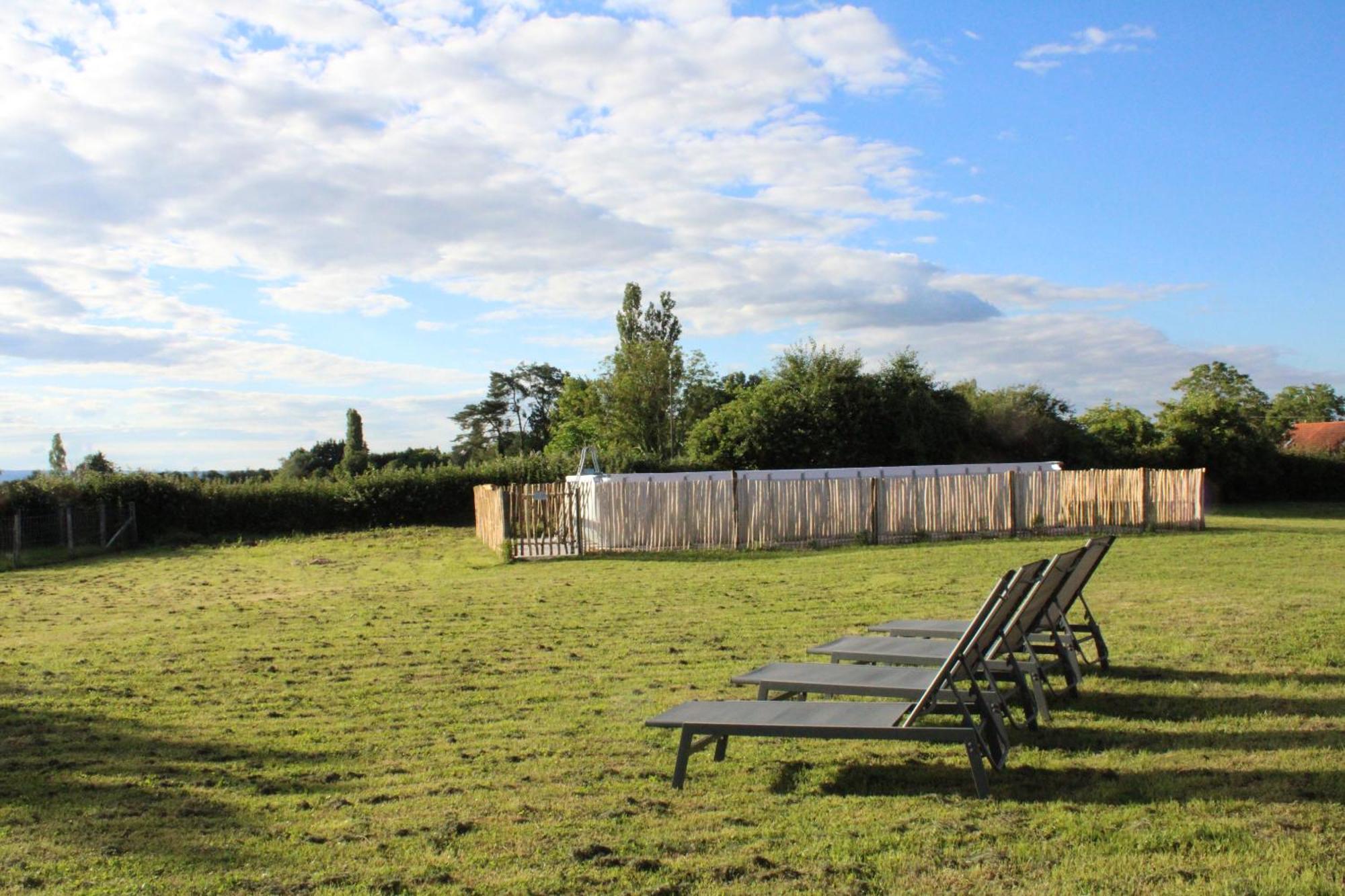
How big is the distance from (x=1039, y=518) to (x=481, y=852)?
21816 millimetres

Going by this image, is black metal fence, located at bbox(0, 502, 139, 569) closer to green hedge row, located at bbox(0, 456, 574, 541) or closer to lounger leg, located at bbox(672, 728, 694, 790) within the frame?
green hedge row, located at bbox(0, 456, 574, 541)

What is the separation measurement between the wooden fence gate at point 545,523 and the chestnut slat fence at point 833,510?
0.02m

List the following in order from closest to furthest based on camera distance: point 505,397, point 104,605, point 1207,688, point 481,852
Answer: point 481,852, point 1207,688, point 104,605, point 505,397

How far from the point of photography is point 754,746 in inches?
247

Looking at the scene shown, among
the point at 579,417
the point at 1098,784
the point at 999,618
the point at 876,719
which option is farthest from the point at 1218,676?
the point at 579,417

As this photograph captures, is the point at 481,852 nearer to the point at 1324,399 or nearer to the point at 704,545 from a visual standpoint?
the point at 704,545

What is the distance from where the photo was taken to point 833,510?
24.0 meters

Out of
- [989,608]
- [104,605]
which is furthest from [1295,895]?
[104,605]

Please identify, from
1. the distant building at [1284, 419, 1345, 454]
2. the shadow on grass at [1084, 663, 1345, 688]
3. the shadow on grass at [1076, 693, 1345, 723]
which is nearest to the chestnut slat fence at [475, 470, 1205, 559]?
the shadow on grass at [1084, 663, 1345, 688]

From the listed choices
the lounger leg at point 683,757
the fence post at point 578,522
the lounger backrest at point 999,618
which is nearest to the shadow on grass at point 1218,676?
the lounger backrest at point 999,618

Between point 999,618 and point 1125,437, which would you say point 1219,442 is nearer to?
point 1125,437

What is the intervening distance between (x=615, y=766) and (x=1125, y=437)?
130ft

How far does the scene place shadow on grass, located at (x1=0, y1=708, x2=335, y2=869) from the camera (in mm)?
4832

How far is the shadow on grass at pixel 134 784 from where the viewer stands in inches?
190
